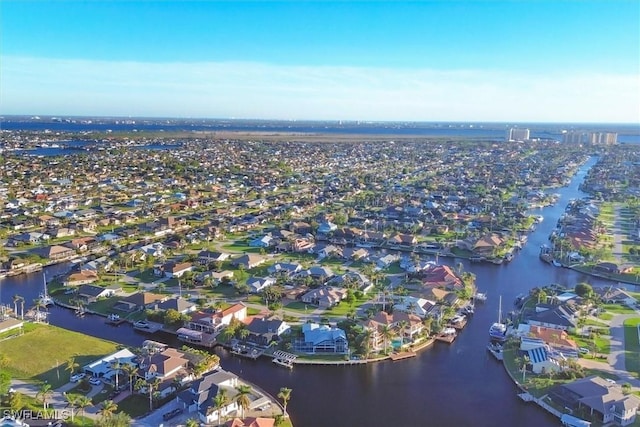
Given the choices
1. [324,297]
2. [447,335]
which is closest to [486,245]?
[447,335]

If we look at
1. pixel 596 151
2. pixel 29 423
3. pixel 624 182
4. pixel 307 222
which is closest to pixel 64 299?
pixel 29 423

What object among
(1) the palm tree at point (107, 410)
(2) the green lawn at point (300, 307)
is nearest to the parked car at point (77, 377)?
(1) the palm tree at point (107, 410)

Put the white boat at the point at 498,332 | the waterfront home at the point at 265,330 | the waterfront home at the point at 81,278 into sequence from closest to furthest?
the waterfront home at the point at 265,330 < the white boat at the point at 498,332 < the waterfront home at the point at 81,278

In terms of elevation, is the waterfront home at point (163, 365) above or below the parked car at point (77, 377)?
above

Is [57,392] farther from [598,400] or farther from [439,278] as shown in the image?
[439,278]

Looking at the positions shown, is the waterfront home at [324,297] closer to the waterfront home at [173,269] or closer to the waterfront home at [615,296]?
the waterfront home at [173,269]

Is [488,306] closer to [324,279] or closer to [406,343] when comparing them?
[406,343]

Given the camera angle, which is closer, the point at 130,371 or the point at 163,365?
the point at 130,371
